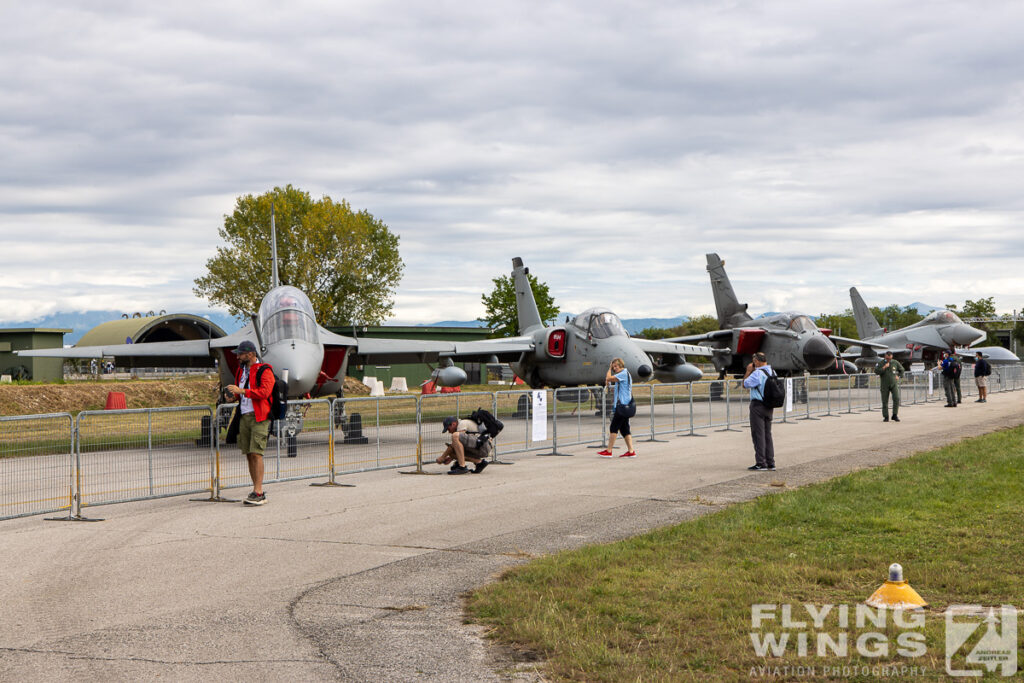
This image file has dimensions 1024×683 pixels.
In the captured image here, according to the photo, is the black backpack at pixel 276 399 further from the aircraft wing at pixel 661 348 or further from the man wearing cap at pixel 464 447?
the aircraft wing at pixel 661 348

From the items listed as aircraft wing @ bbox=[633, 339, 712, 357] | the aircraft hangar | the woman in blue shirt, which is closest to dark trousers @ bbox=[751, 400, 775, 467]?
the woman in blue shirt

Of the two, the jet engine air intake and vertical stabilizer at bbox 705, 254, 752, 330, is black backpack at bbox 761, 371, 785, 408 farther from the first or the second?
vertical stabilizer at bbox 705, 254, 752, 330

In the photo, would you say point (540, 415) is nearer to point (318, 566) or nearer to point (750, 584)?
point (318, 566)

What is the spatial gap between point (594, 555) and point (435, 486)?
5417 mm

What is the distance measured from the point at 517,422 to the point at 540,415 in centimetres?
51

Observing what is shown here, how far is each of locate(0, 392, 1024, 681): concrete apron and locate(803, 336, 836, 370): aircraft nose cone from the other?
61.7 feet

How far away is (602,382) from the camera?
26000mm

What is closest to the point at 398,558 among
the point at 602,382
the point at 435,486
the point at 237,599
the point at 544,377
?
the point at 237,599

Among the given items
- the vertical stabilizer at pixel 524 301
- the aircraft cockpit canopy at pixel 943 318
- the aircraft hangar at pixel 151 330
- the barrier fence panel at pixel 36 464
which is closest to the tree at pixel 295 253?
the aircraft hangar at pixel 151 330

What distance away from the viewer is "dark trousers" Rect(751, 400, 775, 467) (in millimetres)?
14016

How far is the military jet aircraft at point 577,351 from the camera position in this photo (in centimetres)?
2527

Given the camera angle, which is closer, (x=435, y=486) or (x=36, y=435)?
(x=36, y=435)

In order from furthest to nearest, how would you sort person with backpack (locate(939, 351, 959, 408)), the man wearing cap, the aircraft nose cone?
1. the aircraft nose cone
2. person with backpack (locate(939, 351, 959, 408))
3. the man wearing cap

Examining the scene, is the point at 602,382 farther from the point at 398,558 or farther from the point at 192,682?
the point at 192,682
